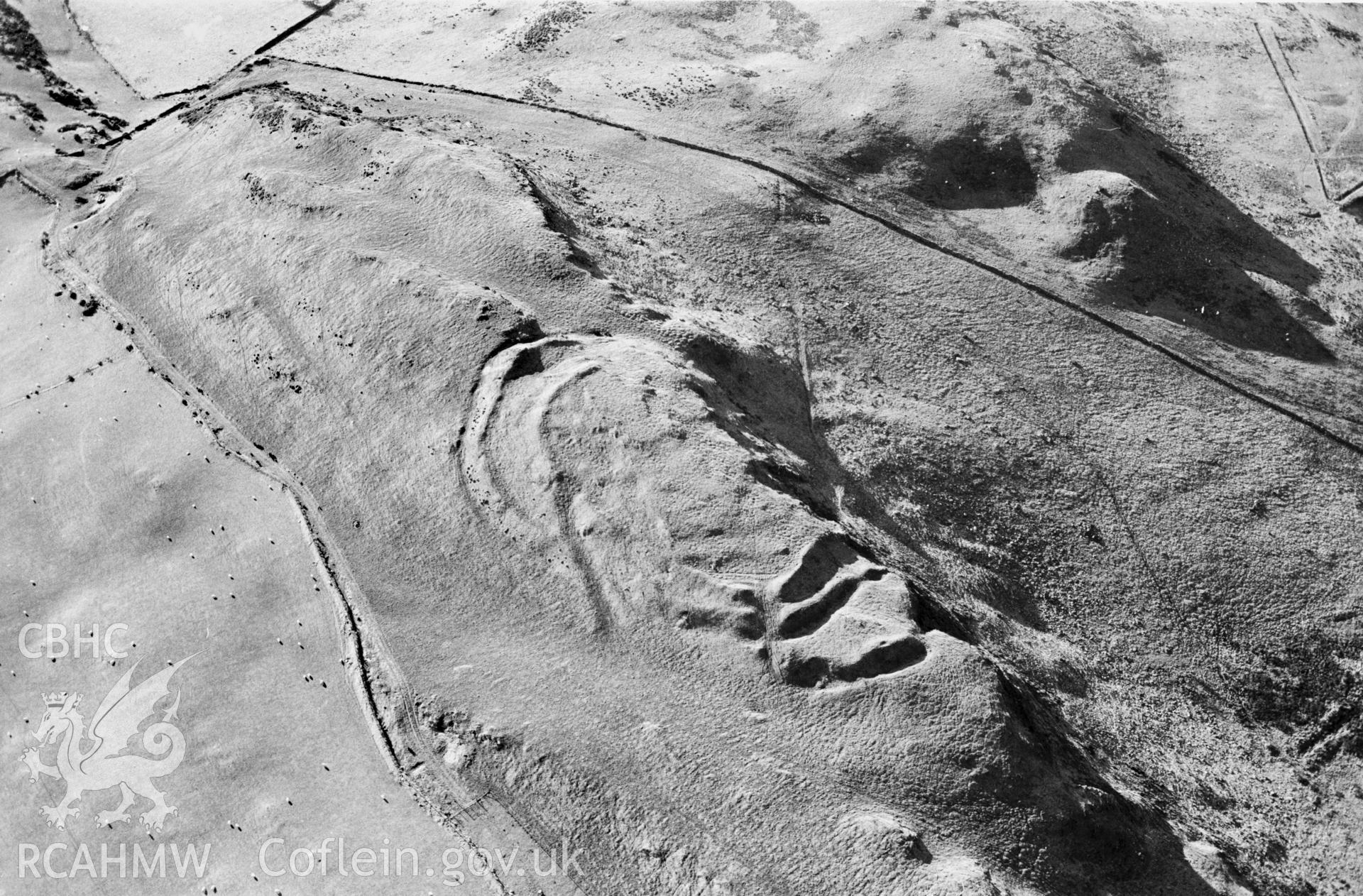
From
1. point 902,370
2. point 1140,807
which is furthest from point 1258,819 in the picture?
point 902,370

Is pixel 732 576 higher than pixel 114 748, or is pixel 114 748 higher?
pixel 114 748

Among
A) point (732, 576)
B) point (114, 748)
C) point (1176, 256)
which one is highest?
point (114, 748)

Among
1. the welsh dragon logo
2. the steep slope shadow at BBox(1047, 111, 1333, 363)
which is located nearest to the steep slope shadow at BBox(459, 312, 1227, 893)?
the welsh dragon logo

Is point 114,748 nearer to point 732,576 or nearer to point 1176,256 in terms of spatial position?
point 732,576

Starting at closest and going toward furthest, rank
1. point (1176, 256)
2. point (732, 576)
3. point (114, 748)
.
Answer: point (114, 748) → point (732, 576) → point (1176, 256)

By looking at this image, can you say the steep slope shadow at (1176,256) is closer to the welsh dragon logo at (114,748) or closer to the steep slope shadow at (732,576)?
the steep slope shadow at (732,576)

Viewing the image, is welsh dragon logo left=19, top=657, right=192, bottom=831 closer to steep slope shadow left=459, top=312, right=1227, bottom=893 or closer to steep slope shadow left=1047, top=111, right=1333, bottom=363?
steep slope shadow left=459, top=312, right=1227, bottom=893

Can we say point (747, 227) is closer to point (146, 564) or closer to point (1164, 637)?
point (1164, 637)

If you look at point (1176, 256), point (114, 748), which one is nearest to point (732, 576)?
point (114, 748)
